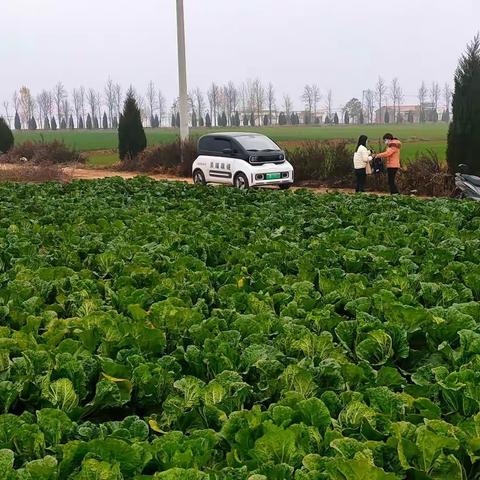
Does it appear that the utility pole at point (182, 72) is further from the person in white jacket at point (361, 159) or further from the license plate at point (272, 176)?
the person in white jacket at point (361, 159)

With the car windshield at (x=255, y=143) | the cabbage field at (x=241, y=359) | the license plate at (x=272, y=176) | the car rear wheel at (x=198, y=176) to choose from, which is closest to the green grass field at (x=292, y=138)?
Result: the car windshield at (x=255, y=143)

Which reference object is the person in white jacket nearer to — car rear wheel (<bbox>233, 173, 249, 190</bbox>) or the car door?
car rear wheel (<bbox>233, 173, 249, 190</bbox>)

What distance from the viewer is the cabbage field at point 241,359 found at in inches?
74.8

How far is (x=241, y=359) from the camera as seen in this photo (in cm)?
266

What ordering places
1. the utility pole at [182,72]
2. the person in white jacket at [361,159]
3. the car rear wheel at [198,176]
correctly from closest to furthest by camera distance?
the person in white jacket at [361,159] → the car rear wheel at [198,176] → the utility pole at [182,72]

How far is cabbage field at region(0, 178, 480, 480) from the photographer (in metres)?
1.90

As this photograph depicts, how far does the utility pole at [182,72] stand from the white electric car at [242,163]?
667cm

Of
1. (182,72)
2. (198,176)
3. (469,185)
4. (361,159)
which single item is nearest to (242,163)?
(198,176)

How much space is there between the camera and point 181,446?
1924 millimetres

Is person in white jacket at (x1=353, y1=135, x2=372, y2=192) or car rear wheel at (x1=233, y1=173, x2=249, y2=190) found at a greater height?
person in white jacket at (x1=353, y1=135, x2=372, y2=192)

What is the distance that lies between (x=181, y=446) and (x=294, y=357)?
3.17 ft

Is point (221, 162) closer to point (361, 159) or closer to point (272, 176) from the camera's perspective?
point (272, 176)

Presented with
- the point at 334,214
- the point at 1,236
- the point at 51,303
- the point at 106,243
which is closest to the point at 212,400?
the point at 51,303

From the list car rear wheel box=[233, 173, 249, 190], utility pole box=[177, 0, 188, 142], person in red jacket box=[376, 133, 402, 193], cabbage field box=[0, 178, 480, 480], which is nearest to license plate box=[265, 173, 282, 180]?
car rear wheel box=[233, 173, 249, 190]
